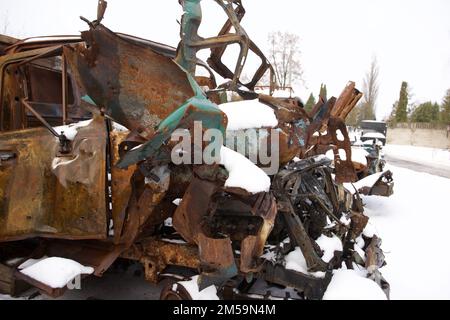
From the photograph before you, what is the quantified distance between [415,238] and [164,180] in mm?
4560

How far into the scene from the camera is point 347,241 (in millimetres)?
3453

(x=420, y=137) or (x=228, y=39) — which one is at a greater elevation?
(x=228, y=39)

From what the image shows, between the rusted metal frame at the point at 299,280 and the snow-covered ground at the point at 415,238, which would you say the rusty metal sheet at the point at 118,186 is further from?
the snow-covered ground at the point at 415,238

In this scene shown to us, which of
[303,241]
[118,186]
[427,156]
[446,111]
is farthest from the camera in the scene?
[446,111]

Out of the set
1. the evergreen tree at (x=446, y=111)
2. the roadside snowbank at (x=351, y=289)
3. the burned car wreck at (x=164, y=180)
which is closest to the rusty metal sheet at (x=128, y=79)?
the burned car wreck at (x=164, y=180)

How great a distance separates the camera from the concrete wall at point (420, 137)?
30.9 meters

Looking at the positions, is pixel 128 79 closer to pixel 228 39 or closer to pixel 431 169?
pixel 228 39

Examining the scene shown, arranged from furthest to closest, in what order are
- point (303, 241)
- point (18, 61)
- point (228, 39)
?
point (18, 61), point (228, 39), point (303, 241)

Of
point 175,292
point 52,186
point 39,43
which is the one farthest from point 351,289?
point 39,43

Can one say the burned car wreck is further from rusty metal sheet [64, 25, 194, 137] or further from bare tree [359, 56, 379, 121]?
bare tree [359, 56, 379, 121]

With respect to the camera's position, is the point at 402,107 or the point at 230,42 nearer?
the point at 230,42

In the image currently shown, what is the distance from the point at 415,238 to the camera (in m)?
5.46

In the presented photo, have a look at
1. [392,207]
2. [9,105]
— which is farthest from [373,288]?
[392,207]

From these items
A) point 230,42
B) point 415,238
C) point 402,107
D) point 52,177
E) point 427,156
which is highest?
point 402,107
